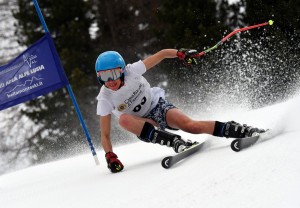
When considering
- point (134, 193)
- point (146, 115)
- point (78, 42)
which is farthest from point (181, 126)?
point (78, 42)

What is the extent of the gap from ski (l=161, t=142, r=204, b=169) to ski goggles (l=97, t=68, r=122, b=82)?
87 centimetres

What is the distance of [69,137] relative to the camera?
58.2 feet

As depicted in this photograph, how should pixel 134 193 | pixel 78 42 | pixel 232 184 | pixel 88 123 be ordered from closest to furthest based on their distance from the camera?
1. pixel 232 184
2. pixel 134 193
3. pixel 88 123
4. pixel 78 42

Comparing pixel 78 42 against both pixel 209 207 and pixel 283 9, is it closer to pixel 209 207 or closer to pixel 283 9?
pixel 283 9

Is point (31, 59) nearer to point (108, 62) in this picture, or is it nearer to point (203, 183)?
point (108, 62)

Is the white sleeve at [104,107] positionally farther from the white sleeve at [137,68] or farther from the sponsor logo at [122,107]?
the white sleeve at [137,68]

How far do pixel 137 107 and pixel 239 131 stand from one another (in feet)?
3.67

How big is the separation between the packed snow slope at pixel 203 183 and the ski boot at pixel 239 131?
0.11 meters

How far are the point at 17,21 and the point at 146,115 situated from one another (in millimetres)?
15471

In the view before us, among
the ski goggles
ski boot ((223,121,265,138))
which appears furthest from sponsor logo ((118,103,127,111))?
ski boot ((223,121,265,138))

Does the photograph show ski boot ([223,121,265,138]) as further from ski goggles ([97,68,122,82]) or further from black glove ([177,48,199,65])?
ski goggles ([97,68,122,82])

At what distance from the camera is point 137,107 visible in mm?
4312

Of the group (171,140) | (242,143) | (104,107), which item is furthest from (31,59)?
(242,143)

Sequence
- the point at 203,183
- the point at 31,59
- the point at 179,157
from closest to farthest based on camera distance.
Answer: the point at 203,183 < the point at 179,157 < the point at 31,59
